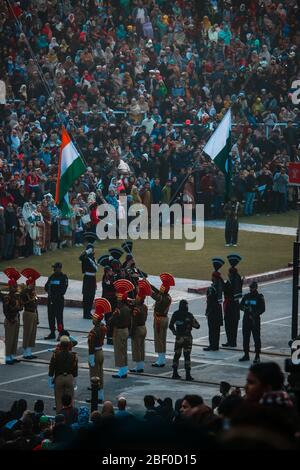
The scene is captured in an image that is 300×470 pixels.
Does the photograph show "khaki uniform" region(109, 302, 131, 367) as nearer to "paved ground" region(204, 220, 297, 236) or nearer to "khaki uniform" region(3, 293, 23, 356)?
"khaki uniform" region(3, 293, 23, 356)

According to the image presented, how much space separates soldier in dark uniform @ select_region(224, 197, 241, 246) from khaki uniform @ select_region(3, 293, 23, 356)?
10646 millimetres

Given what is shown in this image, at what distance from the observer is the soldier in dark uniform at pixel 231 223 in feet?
101

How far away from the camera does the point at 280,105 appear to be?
41.4 m

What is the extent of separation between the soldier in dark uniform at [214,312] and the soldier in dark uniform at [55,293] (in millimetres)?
2834

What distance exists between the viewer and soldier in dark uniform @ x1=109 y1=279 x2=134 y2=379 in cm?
1975

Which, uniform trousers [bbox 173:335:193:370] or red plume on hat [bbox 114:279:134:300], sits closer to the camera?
uniform trousers [bbox 173:335:193:370]

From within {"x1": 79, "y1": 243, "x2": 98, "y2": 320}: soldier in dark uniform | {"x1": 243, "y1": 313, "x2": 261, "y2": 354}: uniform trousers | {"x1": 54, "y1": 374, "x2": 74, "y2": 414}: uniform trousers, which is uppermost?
{"x1": 79, "y1": 243, "x2": 98, "y2": 320}: soldier in dark uniform

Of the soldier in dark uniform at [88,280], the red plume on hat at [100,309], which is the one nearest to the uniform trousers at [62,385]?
the red plume on hat at [100,309]

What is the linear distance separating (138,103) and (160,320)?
1782cm

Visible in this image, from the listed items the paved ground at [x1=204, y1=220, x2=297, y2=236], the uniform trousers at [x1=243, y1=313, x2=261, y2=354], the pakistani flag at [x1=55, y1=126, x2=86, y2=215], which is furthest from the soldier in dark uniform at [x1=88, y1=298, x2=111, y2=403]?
the paved ground at [x1=204, y1=220, x2=297, y2=236]

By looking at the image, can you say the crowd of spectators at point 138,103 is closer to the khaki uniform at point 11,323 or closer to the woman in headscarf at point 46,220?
the woman in headscarf at point 46,220

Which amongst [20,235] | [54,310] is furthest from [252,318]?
[20,235]

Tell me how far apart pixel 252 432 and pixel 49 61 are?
34752 millimetres
